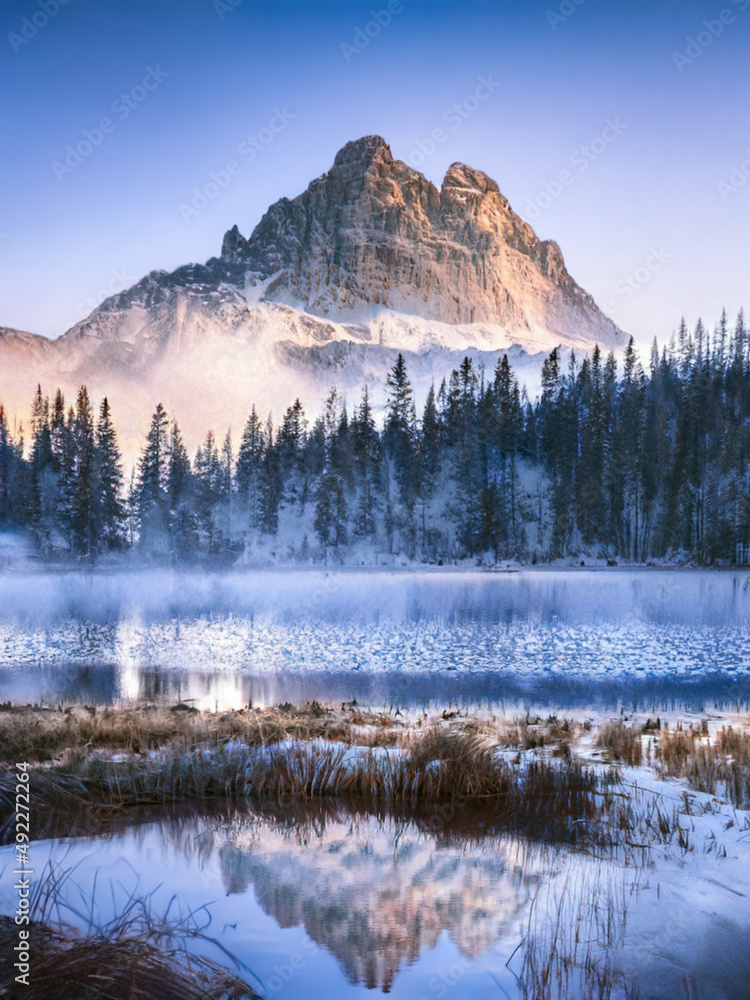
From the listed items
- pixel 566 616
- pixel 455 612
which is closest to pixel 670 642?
pixel 566 616

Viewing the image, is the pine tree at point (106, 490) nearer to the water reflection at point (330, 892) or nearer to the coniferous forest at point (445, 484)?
the coniferous forest at point (445, 484)

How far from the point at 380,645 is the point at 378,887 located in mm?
17824

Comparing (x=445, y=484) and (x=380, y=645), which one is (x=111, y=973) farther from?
(x=445, y=484)

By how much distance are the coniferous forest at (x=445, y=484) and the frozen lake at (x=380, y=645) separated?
3262 cm

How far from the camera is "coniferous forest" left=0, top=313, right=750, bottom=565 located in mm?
77688

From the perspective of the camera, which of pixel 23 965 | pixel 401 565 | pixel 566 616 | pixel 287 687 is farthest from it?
pixel 401 565

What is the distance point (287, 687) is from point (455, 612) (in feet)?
54.3

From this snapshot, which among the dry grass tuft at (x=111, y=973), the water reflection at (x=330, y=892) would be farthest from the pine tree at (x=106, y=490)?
the dry grass tuft at (x=111, y=973)

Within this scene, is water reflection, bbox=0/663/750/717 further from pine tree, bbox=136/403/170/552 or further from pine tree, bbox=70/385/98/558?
pine tree, bbox=136/403/170/552

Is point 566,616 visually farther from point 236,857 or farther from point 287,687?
point 236,857

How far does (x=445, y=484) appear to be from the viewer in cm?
8431

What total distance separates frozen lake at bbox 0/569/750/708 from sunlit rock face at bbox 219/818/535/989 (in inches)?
341

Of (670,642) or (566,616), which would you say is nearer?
(670,642)

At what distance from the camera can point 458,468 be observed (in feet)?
280
